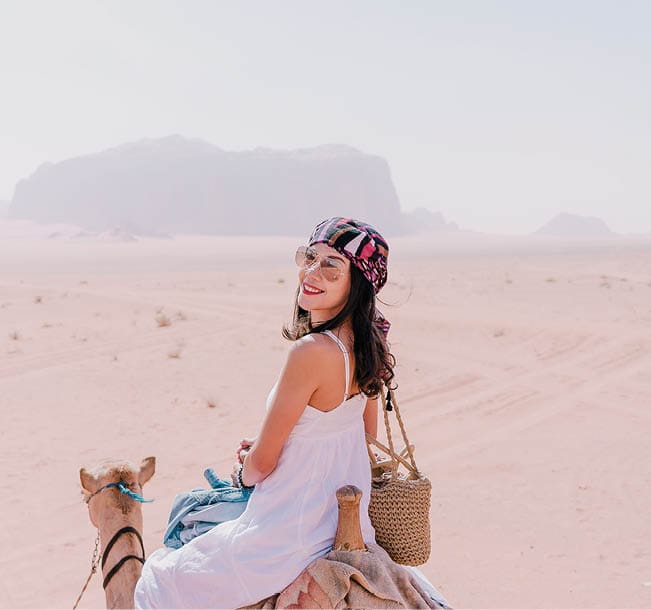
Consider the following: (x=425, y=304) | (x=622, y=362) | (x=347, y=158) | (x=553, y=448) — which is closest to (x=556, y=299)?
(x=425, y=304)

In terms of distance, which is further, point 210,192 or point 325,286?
point 210,192

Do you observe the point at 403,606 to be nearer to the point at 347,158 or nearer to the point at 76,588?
the point at 76,588

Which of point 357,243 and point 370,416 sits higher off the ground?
point 357,243

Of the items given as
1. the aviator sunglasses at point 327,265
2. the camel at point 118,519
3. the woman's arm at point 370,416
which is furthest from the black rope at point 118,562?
the aviator sunglasses at point 327,265

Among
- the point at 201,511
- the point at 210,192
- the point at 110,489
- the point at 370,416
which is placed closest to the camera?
the point at 201,511

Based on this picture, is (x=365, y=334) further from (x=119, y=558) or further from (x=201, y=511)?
(x=119, y=558)

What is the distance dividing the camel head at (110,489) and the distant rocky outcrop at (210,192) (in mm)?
128457

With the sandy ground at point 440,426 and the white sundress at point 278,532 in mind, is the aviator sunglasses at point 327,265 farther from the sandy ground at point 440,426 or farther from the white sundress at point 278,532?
the sandy ground at point 440,426

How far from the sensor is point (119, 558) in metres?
3.22

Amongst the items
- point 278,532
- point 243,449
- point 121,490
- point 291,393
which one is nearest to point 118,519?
point 121,490

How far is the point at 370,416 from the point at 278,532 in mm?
753

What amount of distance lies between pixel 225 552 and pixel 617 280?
3054 centimetres

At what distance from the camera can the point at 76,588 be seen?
5648 millimetres

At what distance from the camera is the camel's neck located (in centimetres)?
315
